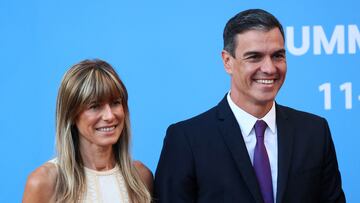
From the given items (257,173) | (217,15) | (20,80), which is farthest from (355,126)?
(20,80)

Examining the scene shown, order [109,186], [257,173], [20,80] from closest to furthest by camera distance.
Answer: [257,173], [109,186], [20,80]

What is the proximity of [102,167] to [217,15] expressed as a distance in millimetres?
979

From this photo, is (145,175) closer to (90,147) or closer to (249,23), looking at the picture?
(90,147)

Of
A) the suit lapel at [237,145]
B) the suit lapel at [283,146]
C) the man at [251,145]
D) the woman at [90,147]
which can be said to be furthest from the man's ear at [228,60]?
the woman at [90,147]

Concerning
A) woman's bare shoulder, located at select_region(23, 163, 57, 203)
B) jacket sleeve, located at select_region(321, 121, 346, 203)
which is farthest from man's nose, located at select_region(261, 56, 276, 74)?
woman's bare shoulder, located at select_region(23, 163, 57, 203)

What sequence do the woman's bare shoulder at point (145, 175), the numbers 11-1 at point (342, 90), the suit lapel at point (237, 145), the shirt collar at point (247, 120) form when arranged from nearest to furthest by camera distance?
1. the suit lapel at point (237, 145)
2. the shirt collar at point (247, 120)
3. the woman's bare shoulder at point (145, 175)
4. the numbers 11-1 at point (342, 90)

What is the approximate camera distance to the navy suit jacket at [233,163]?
6.42ft

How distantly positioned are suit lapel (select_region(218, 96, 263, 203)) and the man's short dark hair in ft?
0.66

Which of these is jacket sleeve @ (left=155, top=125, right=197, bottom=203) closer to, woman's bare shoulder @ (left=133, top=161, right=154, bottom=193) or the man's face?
woman's bare shoulder @ (left=133, top=161, right=154, bottom=193)

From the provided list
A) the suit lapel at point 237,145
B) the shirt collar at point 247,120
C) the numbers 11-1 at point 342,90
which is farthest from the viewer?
the numbers 11-1 at point 342,90

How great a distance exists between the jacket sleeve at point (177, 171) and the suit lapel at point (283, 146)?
0.27 meters

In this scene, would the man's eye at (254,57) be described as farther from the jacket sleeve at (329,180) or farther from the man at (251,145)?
the jacket sleeve at (329,180)

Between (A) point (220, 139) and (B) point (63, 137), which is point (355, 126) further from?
(B) point (63, 137)

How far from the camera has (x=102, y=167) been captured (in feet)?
7.04
